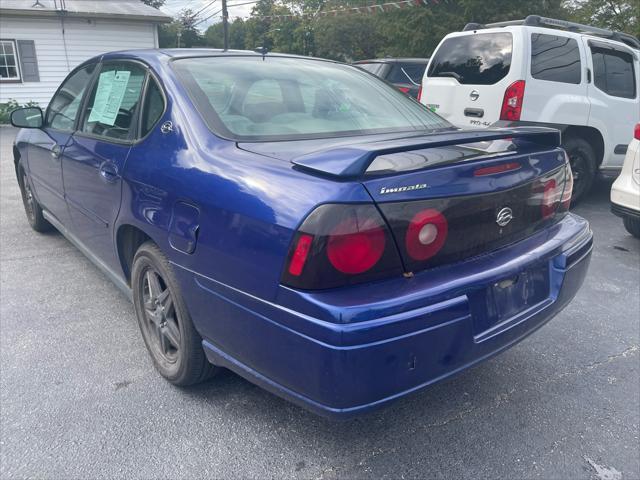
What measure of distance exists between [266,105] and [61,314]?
1.97m

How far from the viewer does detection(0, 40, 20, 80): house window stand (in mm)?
15344

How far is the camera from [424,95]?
270 inches

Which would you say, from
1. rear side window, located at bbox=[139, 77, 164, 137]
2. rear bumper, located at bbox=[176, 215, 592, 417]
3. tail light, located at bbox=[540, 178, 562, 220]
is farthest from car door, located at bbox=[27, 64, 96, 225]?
tail light, located at bbox=[540, 178, 562, 220]

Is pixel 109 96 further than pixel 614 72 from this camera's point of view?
No

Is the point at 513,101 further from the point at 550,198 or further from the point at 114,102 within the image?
the point at 114,102

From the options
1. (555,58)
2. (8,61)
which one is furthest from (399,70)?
(8,61)

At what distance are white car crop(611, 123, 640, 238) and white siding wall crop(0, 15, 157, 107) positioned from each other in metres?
15.9

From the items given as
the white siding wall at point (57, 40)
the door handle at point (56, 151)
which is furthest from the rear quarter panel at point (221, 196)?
the white siding wall at point (57, 40)

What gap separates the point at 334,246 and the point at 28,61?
17268 mm

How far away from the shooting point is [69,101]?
376 cm

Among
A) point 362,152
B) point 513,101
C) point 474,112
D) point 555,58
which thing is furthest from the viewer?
point 474,112

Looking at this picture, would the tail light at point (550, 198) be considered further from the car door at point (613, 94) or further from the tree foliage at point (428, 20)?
the tree foliage at point (428, 20)

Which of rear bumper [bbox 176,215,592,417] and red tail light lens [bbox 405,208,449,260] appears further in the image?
red tail light lens [bbox 405,208,449,260]

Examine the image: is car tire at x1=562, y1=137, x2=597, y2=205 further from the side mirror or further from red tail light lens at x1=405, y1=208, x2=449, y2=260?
the side mirror
